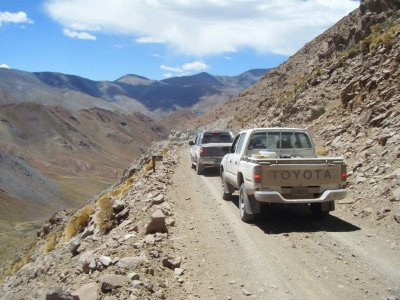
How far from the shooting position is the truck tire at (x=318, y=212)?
36.6 feet

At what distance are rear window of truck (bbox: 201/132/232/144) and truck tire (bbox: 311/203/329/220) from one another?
1166 centimetres

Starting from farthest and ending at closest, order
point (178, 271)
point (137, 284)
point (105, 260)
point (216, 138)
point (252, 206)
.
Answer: point (216, 138) < point (252, 206) < point (105, 260) < point (178, 271) < point (137, 284)

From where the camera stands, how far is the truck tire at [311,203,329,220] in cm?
1116

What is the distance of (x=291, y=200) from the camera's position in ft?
33.8

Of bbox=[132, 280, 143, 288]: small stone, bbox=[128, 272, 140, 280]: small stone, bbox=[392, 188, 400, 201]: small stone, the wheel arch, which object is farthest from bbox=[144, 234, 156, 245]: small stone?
bbox=[392, 188, 400, 201]: small stone

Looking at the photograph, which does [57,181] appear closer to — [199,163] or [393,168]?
[199,163]

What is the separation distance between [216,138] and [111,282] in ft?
52.2

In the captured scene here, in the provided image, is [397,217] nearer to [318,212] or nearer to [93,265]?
[318,212]

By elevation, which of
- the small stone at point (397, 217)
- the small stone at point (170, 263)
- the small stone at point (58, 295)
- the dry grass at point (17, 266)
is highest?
the small stone at point (397, 217)

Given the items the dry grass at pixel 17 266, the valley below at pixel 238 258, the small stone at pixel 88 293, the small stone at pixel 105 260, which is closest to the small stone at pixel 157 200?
the valley below at pixel 238 258

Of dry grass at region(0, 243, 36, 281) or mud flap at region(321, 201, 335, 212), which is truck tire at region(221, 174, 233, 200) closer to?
mud flap at region(321, 201, 335, 212)

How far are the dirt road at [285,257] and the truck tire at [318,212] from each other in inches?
6.1

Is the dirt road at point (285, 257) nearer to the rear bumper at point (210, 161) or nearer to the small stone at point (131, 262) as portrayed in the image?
the small stone at point (131, 262)

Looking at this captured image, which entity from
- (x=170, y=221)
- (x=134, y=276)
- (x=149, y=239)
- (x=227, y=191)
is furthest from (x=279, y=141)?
(x=134, y=276)
